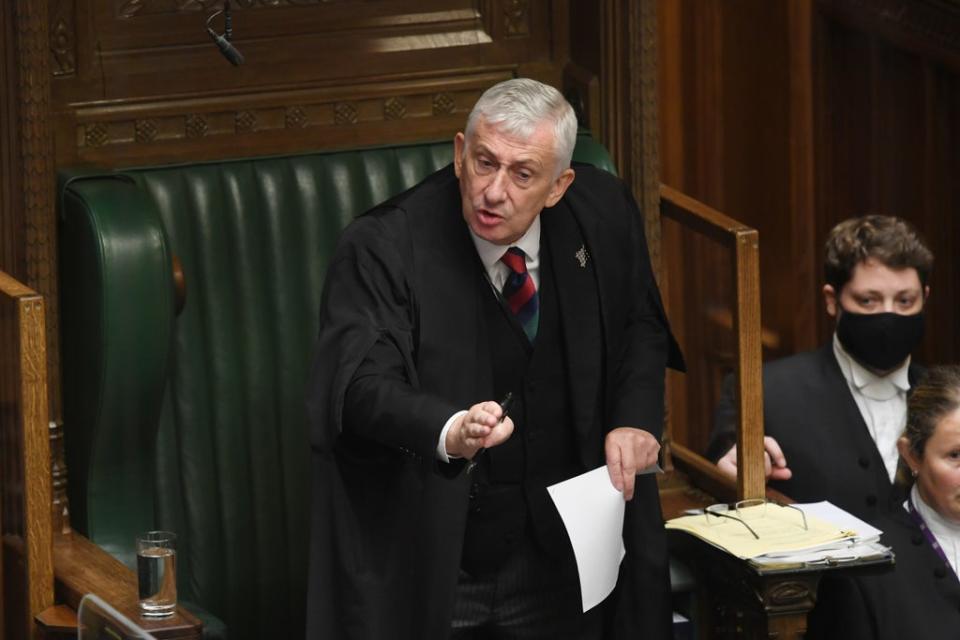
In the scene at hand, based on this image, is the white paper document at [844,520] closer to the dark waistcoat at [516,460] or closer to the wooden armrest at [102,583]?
the dark waistcoat at [516,460]

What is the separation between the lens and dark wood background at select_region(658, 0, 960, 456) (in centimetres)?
490

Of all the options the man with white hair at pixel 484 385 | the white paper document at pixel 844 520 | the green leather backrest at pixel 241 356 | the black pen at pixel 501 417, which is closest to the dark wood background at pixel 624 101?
the green leather backrest at pixel 241 356

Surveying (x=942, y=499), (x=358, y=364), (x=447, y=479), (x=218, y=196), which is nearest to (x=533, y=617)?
(x=447, y=479)

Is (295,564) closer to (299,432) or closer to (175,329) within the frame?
(299,432)

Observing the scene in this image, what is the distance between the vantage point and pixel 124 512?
369 cm

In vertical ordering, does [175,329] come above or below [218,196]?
below

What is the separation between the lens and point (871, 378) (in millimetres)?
4125

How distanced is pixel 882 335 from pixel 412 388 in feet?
4.88

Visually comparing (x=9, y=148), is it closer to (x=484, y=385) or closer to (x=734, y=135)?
(x=484, y=385)

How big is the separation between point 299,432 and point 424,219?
94cm

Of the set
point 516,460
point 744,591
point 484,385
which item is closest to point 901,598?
point 744,591

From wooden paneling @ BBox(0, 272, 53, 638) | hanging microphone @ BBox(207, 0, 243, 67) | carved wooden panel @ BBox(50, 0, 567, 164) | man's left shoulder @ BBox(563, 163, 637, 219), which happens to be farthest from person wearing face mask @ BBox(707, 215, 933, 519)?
wooden paneling @ BBox(0, 272, 53, 638)

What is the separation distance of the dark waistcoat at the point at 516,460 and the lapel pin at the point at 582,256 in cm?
16

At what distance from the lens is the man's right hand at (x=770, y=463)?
394cm
